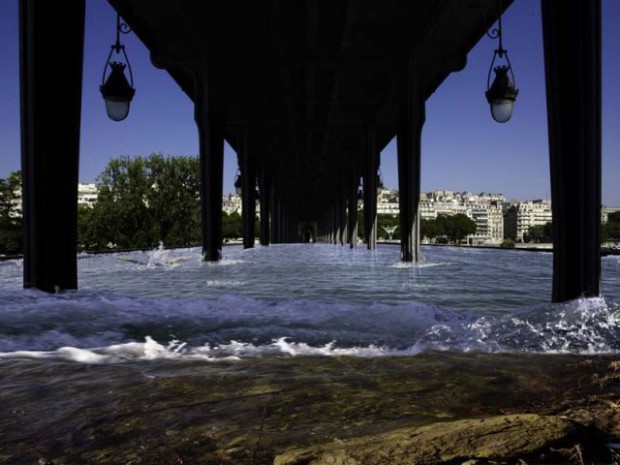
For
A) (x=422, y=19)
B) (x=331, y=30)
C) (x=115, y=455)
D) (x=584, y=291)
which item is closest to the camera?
(x=115, y=455)

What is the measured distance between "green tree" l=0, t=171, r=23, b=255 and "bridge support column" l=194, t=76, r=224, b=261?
32553 mm

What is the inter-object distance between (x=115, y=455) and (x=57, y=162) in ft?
22.2

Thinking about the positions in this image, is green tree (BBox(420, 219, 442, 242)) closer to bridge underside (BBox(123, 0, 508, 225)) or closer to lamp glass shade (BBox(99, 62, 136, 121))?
bridge underside (BBox(123, 0, 508, 225))

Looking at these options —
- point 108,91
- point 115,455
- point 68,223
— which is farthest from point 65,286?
point 115,455

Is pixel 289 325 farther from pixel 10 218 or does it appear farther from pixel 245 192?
pixel 10 218

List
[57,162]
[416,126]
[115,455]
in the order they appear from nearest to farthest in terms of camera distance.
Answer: [115,455] → [57,162] → [416,126]

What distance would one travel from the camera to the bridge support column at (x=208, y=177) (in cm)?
1980

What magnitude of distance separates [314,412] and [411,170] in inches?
701

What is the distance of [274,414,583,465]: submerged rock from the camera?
198cm

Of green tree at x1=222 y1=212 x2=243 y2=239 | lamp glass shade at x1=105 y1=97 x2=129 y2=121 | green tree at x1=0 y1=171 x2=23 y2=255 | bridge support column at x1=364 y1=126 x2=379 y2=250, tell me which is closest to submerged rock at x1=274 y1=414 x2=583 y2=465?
lamp glass shade at x1=105 y1=97 x2=129 y2=121

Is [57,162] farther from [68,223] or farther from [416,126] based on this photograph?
[416,126]

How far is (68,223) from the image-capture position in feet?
26.7

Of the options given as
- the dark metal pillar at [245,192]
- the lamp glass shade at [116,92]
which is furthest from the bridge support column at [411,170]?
the dark metal pillar at [245,192]

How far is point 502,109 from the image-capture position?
9094mm
